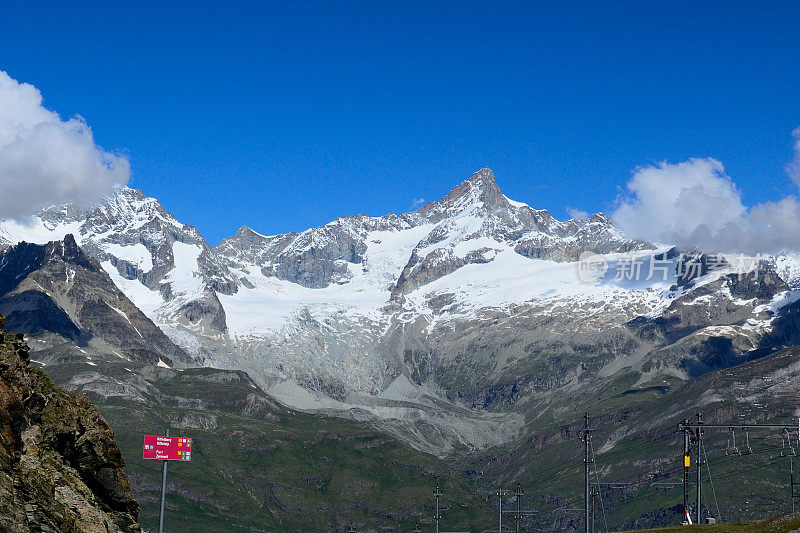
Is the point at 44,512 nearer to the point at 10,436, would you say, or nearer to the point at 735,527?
the point at 10,436

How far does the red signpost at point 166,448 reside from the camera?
11962cm

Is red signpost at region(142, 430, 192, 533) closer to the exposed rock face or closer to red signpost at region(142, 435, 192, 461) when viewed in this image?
red signpost at region(142, 435, 192, 461)

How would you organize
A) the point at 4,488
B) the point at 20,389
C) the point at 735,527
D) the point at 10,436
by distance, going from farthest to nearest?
the point at 735,527 < the point at 20,389 < the point at 10,436 < the point at 4,488

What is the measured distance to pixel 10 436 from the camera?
222 feet

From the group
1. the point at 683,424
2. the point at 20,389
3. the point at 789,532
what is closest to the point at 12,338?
the point at 20,389

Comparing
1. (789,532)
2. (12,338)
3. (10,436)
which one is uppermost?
(12,338)

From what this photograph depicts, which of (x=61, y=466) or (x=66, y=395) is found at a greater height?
(x=66, y=395)

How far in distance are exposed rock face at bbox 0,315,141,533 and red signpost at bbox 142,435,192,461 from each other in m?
31.5

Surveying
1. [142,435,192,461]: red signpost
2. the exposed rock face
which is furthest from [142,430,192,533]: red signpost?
the exposed rock face

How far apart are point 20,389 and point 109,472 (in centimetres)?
1477

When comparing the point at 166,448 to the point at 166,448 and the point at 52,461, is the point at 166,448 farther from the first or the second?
the point at 52,461

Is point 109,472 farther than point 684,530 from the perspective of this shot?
No

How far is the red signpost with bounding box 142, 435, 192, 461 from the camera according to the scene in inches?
4710

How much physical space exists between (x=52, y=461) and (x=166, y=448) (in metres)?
46.5
